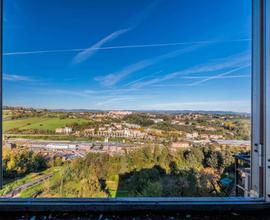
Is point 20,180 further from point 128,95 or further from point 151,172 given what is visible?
point 128,95

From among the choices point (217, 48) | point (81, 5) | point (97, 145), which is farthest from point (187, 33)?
point (97, 145)

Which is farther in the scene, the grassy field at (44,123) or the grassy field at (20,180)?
the grassy field at (44,123)

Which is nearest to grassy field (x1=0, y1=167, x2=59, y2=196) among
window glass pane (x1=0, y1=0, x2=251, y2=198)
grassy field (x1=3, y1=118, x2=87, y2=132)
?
window glass pane (x1=0, y1=0, x2=251, y2=198)

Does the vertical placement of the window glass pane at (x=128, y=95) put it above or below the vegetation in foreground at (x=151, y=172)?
above

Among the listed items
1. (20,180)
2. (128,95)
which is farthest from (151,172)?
(20,180)

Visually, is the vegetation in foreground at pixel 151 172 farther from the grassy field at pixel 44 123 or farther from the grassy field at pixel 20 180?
the grassy field at pixel 44 123

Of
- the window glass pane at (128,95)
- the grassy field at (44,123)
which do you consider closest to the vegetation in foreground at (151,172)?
the window glass pane at (128,95)

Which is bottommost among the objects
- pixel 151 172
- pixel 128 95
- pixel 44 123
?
pixel 151 172

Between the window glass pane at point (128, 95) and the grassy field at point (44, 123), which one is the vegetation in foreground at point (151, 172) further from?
the grassy field at point (44, 123)

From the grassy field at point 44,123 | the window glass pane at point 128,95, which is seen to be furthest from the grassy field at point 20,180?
the grassy field at point 44,123
